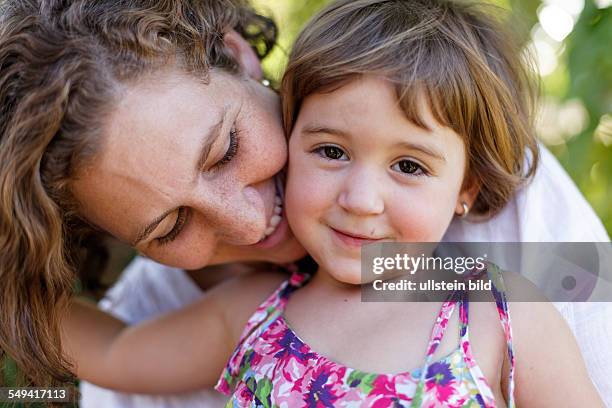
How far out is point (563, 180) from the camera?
2.24 metres

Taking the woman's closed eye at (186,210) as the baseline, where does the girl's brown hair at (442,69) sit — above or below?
above

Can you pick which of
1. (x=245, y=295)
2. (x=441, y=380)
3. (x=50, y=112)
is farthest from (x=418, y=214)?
(x=50, y=112)

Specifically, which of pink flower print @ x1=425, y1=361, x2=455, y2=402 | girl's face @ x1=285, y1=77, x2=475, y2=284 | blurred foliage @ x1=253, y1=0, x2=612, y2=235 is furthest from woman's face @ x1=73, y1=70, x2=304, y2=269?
pink flower print @ x1=425, y1=361, x2=455, y2=402

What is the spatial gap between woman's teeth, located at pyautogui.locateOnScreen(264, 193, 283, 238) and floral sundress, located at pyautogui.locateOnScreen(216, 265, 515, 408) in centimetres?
21

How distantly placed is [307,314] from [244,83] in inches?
24.1

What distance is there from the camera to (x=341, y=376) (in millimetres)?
1801

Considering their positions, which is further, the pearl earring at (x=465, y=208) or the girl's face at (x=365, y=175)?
the pearl earring at (x=465, y=208)

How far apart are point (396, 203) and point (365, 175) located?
10 centimetres

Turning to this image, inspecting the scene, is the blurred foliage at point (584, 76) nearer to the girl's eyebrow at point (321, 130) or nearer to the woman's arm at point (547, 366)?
the girl's eyebrow at point (321, 130)

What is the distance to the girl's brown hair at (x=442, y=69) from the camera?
1794 millimetres

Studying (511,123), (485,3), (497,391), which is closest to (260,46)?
(485,3)

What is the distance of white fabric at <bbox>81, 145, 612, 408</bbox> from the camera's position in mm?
1925

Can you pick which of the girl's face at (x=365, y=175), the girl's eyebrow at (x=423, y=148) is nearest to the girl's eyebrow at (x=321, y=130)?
the girl's face at (x=365, y=175)

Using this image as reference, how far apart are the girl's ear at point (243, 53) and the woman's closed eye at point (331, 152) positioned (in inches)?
14.1
